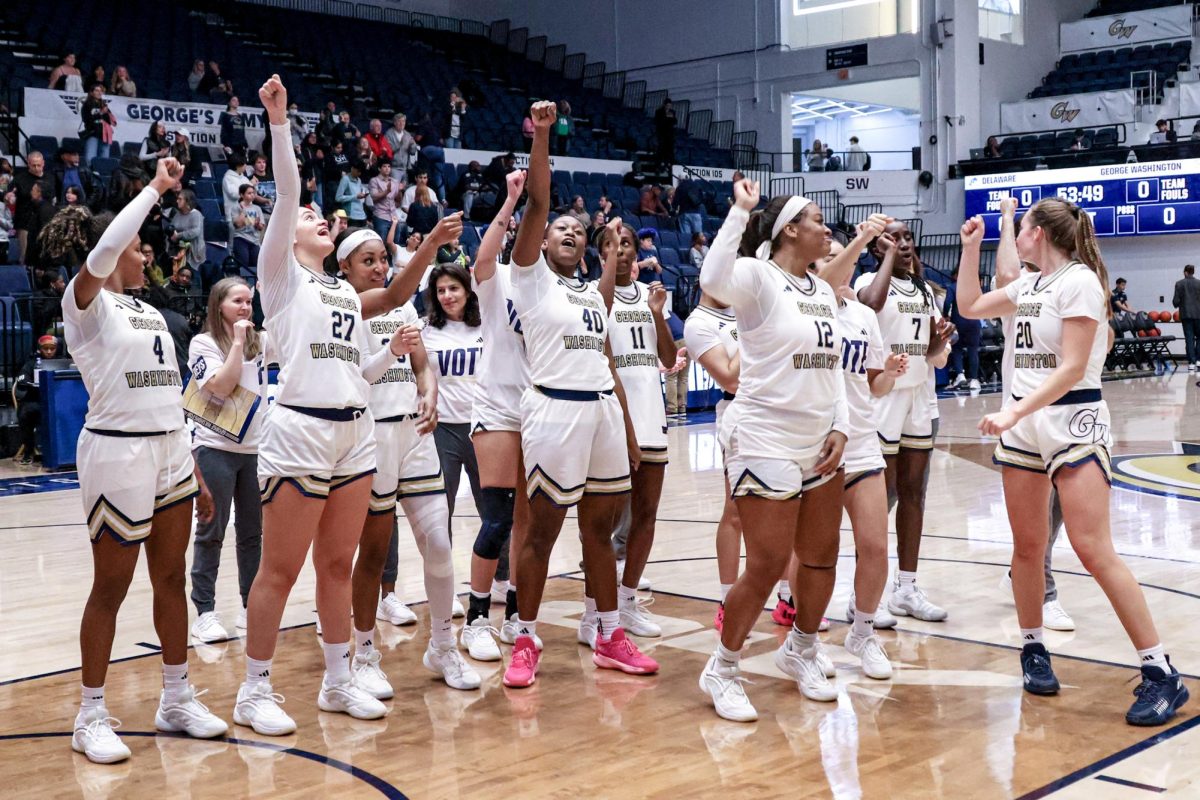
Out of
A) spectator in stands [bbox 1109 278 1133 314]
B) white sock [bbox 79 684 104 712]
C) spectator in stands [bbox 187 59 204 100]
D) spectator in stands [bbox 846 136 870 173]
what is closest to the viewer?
white sock [bbox 79 684 104 712]

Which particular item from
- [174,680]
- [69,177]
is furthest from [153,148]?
[174,680]

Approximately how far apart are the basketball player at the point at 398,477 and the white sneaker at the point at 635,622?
0.95 m

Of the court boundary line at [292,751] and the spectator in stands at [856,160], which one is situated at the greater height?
the spectator in stands at [856,160]

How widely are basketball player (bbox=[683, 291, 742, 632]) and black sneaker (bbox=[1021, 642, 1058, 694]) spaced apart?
48.1 inches

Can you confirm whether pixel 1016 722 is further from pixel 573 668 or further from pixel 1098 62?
pixel 1098 62

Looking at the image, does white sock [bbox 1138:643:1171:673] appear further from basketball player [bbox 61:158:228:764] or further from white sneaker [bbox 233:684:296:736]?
basketball player [bbox 61:158:228:764]

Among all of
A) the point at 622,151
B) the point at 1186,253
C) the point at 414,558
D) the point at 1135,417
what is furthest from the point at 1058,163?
the point at 414,558

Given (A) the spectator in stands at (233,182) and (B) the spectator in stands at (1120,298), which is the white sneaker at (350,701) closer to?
(A) the spectator in stands at (233,182)

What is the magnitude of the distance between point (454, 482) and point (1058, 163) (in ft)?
66.9

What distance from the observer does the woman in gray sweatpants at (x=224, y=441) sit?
5492 millimetres

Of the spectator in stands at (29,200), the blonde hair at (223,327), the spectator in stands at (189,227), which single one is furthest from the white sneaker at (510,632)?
the spectator in stands at (29,200)

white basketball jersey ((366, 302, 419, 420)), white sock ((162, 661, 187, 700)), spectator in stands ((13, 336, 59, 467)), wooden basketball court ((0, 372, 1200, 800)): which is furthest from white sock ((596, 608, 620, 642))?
spectator in stands ((13, 336, 59, 467))

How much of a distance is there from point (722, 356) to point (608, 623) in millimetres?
1248

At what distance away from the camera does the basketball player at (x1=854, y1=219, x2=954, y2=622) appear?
5801 millimetres
